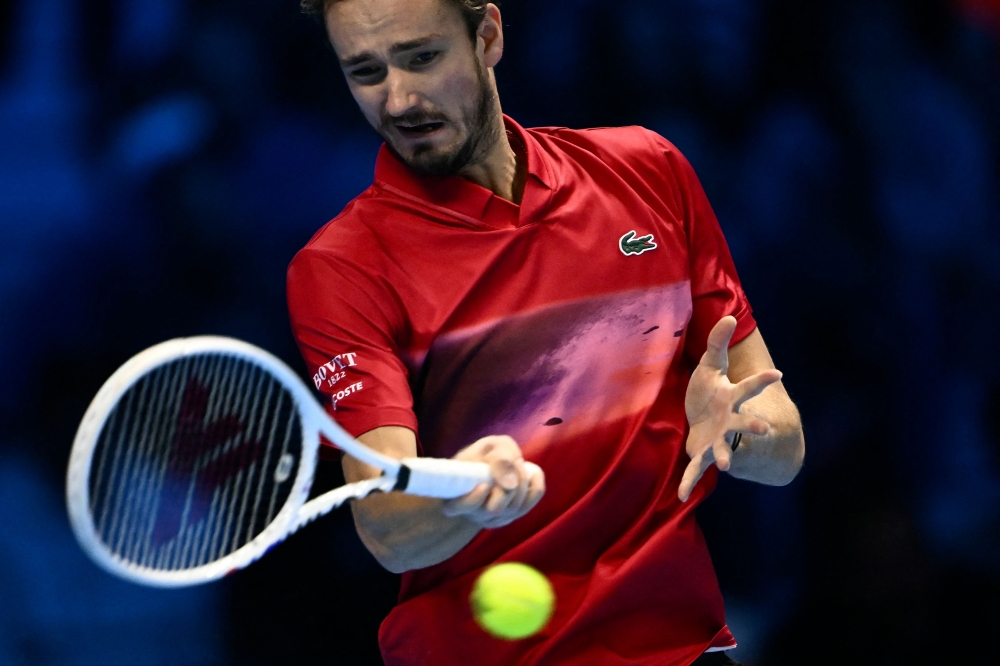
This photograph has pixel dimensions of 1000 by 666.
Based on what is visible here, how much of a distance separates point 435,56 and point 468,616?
858mm

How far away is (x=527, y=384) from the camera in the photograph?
6.24 feet

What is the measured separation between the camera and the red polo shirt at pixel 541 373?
6.04 feet

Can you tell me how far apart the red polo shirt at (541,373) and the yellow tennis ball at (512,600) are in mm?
16

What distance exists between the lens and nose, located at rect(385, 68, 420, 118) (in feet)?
6.11

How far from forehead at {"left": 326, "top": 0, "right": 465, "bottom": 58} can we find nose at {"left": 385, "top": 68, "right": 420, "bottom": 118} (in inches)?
1.6

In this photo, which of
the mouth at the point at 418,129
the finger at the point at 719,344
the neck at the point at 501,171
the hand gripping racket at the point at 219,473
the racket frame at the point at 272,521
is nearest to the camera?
A: the racket frame at the point at 272,521

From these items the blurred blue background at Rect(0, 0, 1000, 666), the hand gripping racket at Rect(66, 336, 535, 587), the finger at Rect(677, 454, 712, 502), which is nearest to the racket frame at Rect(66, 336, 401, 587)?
the hand gripping racket at Rect(66, 336, 535, 587)

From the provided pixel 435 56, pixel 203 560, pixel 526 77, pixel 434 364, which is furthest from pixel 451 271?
pixel 526 77

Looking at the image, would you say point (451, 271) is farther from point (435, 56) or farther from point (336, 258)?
point (435, 56)

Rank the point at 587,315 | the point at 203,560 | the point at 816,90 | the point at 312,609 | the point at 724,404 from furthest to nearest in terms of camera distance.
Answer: the point at 816,90 → the point at 312,609 → the point at 587,315 → the point at 724,404 → the point at 203,560

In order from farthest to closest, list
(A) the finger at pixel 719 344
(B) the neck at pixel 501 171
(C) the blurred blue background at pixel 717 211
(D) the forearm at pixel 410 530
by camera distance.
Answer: (C) the blurred blue background at pixel 717 211
(B) the neck at pixel 501 171
(A) the finger at pixel 719 344
(D) the forearm at pixel 410 530

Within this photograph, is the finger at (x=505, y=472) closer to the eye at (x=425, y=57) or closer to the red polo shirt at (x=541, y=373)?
the red polo shirt at (x=541, y=373)

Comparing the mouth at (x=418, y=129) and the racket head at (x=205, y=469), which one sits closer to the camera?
the racket head at (x=205, y=469)

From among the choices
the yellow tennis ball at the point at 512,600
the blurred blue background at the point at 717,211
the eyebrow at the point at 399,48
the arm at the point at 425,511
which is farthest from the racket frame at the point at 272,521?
the blurred blue background at the point at 717,211
